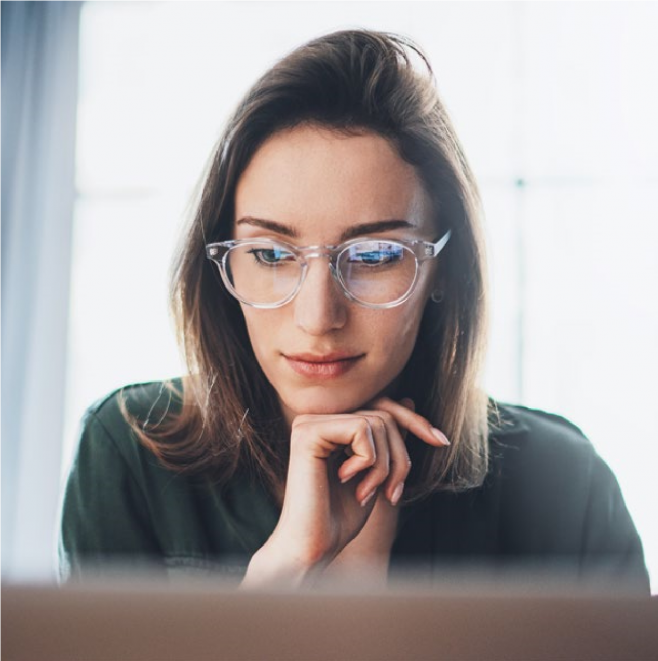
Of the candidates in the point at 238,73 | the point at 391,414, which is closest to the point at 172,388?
the point at 391,414

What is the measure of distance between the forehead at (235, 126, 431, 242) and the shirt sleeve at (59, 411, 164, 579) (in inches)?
12.8

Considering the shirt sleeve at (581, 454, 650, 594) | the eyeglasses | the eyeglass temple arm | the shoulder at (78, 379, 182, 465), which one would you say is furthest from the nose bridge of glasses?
the shirt sleeve at (581, 454, 650, 594)

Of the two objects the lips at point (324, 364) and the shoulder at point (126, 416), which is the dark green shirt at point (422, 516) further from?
the lips at point (324, 364)

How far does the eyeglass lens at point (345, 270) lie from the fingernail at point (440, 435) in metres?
0.15

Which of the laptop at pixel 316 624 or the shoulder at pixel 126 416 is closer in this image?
the laptop at pixel 316 624

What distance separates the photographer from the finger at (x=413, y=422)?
804mm

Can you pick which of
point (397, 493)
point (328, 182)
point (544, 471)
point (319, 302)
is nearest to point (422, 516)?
point (397, 493)

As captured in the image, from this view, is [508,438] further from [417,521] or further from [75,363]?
[75,363]

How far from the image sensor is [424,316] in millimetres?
843

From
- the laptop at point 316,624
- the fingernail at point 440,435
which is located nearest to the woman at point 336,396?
the fingernail at point 440,435

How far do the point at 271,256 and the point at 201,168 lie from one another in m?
0.14

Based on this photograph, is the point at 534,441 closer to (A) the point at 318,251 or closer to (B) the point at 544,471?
(B) the point at 544,471

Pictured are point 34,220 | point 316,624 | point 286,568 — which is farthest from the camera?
point 34,220

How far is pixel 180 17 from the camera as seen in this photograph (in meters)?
0.90
